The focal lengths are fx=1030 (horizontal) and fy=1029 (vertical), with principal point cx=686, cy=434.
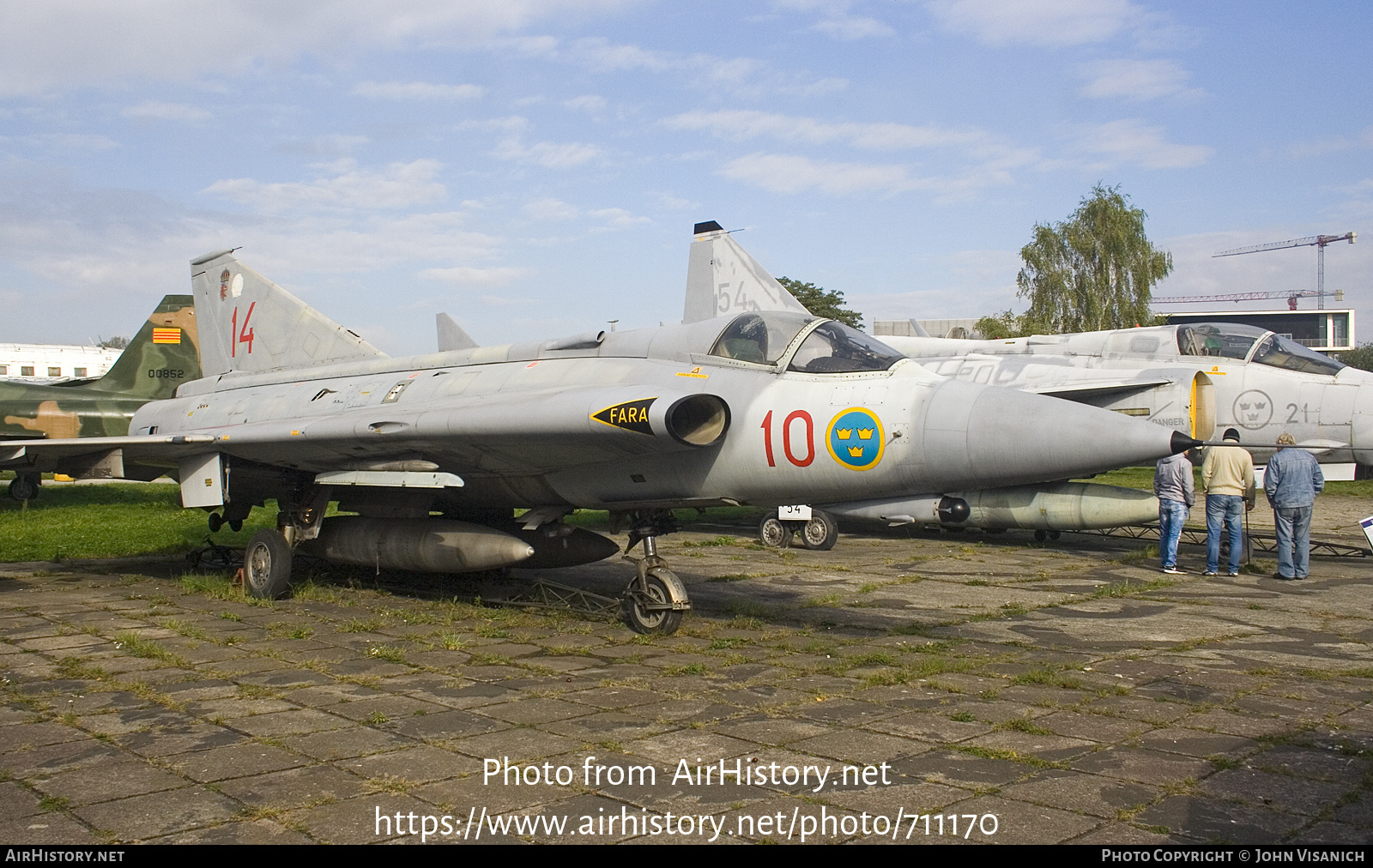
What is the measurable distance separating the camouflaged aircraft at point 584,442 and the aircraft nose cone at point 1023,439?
11 mm

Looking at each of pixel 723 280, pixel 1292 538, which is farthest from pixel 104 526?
pixel 1292 538

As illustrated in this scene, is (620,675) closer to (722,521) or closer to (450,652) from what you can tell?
(450,652)

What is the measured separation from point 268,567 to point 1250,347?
1159 centimetres

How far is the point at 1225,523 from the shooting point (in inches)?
442

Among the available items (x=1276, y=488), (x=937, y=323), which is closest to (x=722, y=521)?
(x=1276, y=488)

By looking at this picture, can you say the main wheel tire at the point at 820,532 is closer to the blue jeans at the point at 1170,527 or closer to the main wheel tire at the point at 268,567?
the blue jeans at the point at 1170,527

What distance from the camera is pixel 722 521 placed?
17250mm

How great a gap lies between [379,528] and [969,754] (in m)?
6.15

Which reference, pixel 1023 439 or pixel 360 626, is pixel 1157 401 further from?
pixel 360 626

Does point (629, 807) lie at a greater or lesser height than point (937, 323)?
lesser

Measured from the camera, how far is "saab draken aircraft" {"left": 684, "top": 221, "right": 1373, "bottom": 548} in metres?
12.0

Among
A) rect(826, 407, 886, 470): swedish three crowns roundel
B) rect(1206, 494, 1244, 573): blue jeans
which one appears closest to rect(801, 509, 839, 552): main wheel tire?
rect(1206, 494, 1244, 573): blue jeans

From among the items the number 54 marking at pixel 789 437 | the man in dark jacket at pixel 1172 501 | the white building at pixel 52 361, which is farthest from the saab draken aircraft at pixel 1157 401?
the white building at pixel 52 361

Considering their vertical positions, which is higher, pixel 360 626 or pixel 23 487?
pixel 23 487
